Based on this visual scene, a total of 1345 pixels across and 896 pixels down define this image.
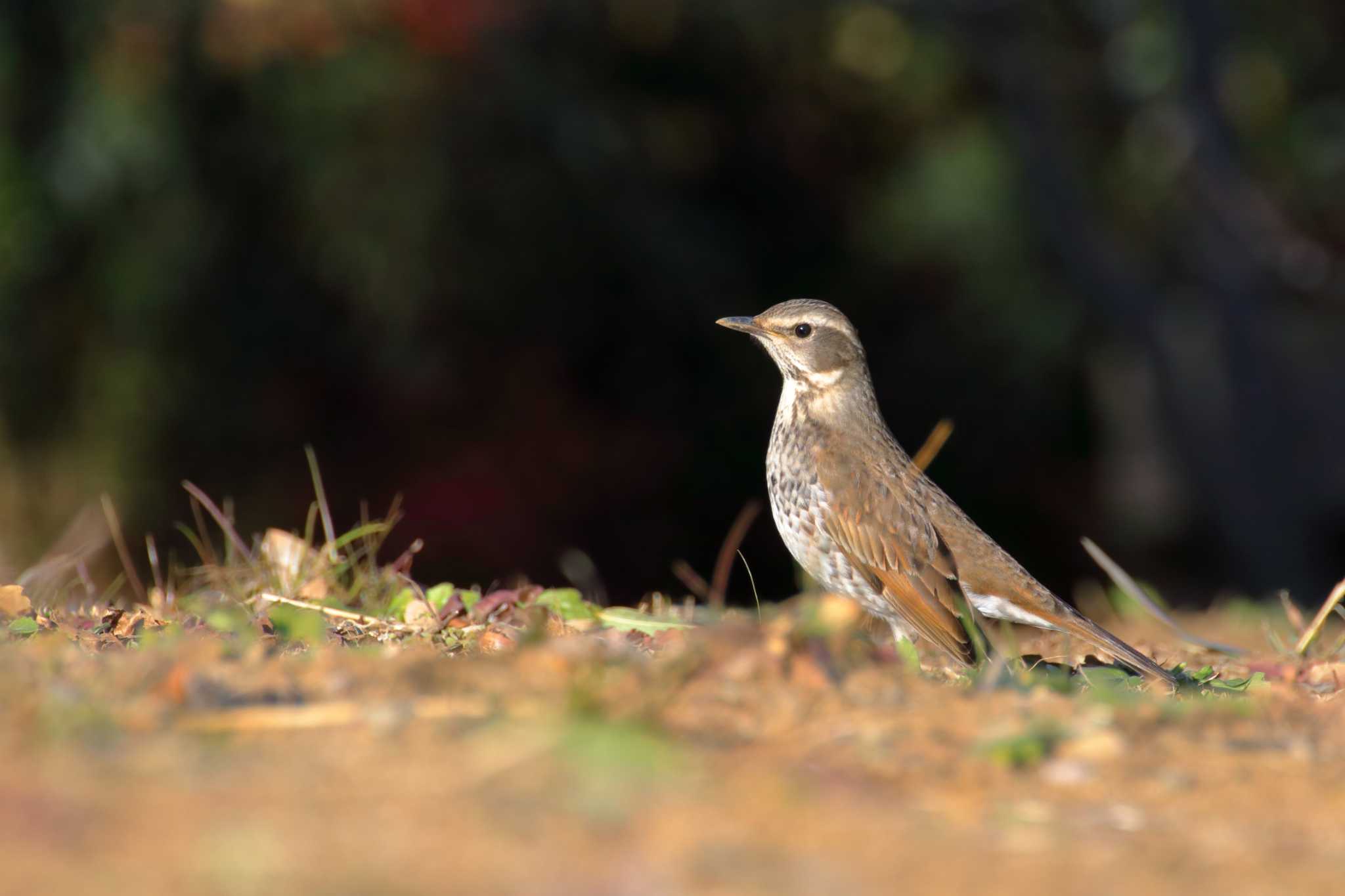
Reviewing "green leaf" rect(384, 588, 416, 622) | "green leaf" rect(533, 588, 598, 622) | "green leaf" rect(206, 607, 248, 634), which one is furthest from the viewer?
"green leaf" rect(533, 588, 598, 622)

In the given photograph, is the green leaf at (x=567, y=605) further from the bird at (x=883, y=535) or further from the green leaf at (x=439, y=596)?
the bird at (x=883, y=535)

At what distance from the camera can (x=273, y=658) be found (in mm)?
3691

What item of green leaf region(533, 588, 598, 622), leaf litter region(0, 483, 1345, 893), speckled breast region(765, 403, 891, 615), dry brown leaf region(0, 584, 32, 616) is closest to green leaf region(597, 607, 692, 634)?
green leaf region(533, 588, 598, 622)

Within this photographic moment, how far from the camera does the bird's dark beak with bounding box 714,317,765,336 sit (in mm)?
6387

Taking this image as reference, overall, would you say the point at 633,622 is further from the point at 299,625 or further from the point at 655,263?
the point at 655,263

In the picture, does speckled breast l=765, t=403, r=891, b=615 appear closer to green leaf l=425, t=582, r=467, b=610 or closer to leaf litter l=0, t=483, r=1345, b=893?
green leaf l=425, t=582, r=467, b=610

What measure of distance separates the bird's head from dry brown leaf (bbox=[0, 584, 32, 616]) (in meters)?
2.66

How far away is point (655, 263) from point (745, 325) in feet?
24.8

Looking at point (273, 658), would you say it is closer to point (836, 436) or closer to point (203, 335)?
point (836, 436)

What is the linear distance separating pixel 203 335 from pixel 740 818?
417 inches

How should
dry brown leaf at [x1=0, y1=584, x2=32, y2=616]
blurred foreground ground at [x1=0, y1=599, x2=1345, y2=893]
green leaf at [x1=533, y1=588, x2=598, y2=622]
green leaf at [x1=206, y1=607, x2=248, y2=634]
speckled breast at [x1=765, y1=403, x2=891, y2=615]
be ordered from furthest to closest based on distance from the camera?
speckled breast at [x1=765, y1=403, x2=891, y2=615] → green leaf at [x1=533, y1=588, x2=598, y2=622] → dry brown leaf at [x1=0, y1=584, x2=32, y2=616] → green leaf at [x1=206, y1=607, x2=248, y2=634] → blurred foreground ground at [x1=0, y1=599, x2=1345, y2=893]

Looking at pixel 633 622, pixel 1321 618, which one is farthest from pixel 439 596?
pixel 1321 618

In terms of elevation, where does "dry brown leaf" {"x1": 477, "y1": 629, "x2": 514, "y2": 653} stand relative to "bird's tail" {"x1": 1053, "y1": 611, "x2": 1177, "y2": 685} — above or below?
above

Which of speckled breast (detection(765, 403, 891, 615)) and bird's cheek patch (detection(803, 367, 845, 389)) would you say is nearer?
speckled breast (detection(765, 403, 891, 615))
